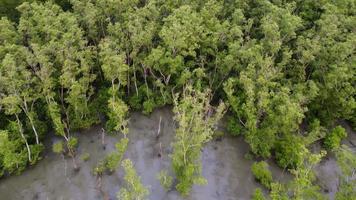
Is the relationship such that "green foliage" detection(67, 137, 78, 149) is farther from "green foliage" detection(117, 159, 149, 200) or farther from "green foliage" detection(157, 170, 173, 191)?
"green foliage" detection(117, 159, 149, 200)

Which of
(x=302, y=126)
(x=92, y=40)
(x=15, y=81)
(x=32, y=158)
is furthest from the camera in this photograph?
(x=92, y=40)

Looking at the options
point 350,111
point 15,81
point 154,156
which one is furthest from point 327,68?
point 15,81

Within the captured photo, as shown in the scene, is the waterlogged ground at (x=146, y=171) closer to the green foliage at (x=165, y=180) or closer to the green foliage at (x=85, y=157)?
the green foliage at (x=85, y=157)

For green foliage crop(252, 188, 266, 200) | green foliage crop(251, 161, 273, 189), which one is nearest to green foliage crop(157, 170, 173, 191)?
green foliage crop(252, 188, 266, 200)

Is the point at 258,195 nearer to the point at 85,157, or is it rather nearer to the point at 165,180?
the point at 165,180

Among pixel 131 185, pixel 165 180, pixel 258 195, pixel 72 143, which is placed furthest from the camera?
pixel 72 143

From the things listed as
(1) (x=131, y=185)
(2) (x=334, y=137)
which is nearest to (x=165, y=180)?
(1) (x=131, y=185)

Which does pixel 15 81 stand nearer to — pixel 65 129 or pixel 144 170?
pixel 65 129
